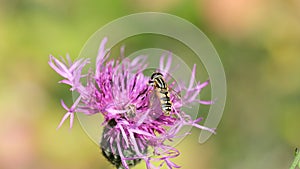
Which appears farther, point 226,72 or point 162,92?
point 226,72

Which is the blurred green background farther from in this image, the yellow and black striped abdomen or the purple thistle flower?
the yellow and black striped abdomen

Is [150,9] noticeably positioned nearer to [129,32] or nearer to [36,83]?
[129,32]

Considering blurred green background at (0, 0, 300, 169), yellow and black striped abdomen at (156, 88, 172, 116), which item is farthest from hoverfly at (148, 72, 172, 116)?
blurred green background at (0, 0, 300, 169)

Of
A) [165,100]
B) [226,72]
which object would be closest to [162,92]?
[165,100]

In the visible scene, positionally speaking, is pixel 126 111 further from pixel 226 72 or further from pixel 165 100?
pixel 226 72

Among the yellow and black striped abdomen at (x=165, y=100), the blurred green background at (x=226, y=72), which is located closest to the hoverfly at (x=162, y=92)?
the yellow and black striped abdomen at (x=165, y=100)
